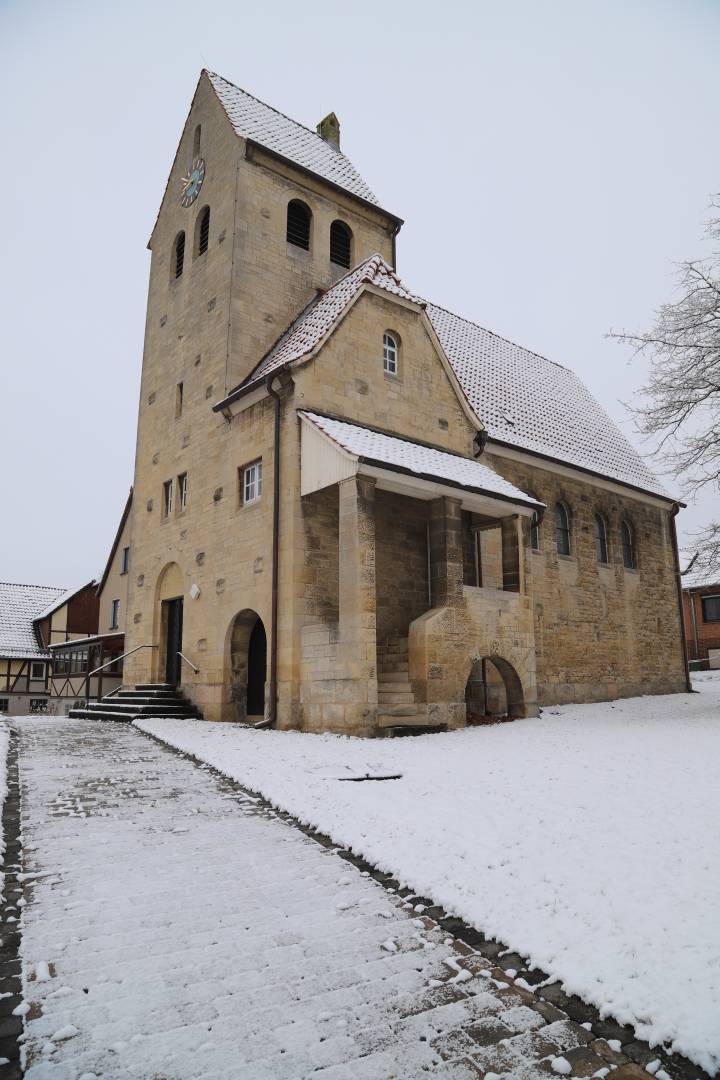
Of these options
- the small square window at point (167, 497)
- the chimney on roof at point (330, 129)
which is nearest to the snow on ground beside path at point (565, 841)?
the small square window at point (167, 497)

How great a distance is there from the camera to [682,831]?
5.14 m

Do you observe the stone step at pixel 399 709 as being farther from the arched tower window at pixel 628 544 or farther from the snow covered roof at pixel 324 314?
the arched tower window at pixel 628 544

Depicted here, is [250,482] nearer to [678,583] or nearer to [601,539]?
[601,539]

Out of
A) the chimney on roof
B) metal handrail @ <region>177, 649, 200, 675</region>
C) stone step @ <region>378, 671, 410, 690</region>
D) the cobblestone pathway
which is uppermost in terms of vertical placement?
the chimney on roof

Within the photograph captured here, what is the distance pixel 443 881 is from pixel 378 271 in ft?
49.6

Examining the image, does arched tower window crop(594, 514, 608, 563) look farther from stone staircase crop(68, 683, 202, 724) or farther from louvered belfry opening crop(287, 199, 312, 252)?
stone staircase crop(68, 683, 202, 724)

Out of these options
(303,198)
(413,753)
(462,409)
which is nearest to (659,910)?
(413,753)

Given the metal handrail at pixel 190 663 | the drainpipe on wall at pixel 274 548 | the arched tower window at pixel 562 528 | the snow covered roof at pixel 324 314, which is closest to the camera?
the drainpipe on wall at pixel 274 548

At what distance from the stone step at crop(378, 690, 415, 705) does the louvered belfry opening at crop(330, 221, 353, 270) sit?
13.1m

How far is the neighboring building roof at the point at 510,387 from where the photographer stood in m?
16.7

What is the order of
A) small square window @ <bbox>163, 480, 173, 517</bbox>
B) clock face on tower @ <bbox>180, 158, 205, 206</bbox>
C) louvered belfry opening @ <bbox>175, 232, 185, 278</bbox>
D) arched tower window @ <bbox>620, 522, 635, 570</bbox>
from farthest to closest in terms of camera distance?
arched tower window @ <bbox>620, 522, 635, 570</bbox>
louvered belfry opening @ <bbox>175, 232, 185, 278</bbox>
clock face on tower @ <bbox>180, 158, 205, 206</bbox>
small square window @ <bbox>163, 480, 173, 517</bbox>

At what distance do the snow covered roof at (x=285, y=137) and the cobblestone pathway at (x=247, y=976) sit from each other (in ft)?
61.5

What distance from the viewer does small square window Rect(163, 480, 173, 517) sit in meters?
19.4

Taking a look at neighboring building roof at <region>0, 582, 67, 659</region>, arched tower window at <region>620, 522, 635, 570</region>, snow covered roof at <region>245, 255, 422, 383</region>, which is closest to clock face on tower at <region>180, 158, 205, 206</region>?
snow covered roof at <region>245, 255, 422, 383</region>
